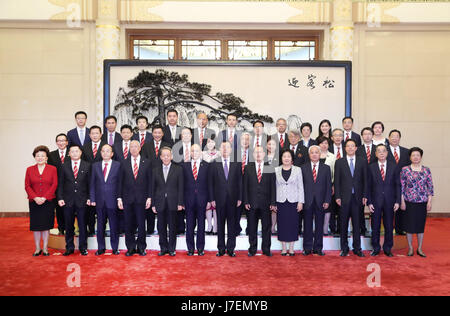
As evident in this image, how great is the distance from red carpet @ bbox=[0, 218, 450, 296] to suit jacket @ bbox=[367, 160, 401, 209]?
2.23 feet

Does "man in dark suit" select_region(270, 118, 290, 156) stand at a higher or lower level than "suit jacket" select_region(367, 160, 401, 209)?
higher

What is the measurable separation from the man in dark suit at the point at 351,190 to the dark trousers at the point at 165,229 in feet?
6.57

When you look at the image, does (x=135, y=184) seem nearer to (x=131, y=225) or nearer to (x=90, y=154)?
(x=131, y=225)

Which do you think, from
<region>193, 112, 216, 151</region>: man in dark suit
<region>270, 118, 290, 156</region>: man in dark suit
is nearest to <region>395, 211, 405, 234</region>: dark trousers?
<region>270, 118, 290, 156</region>: man in dark suit

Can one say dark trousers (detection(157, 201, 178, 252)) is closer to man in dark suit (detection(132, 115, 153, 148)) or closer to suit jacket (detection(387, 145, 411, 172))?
man in dark suit (detection(132, 115, 153, 148))

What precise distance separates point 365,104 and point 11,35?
22.7 ft

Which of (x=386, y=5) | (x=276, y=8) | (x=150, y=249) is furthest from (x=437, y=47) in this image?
(x=150, y=249)

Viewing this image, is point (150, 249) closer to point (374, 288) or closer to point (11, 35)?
point (374, 288)

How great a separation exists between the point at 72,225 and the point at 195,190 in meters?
1.57

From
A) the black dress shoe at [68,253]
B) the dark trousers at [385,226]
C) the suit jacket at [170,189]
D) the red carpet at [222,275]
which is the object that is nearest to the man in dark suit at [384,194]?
the dark trousers at [385,226]

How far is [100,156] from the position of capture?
5559mm

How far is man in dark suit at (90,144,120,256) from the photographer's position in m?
5.23

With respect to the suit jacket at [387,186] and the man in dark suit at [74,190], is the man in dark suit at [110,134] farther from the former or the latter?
the suit jacket at [387,186]

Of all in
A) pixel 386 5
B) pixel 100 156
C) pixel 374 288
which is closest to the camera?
pixel 374 288
